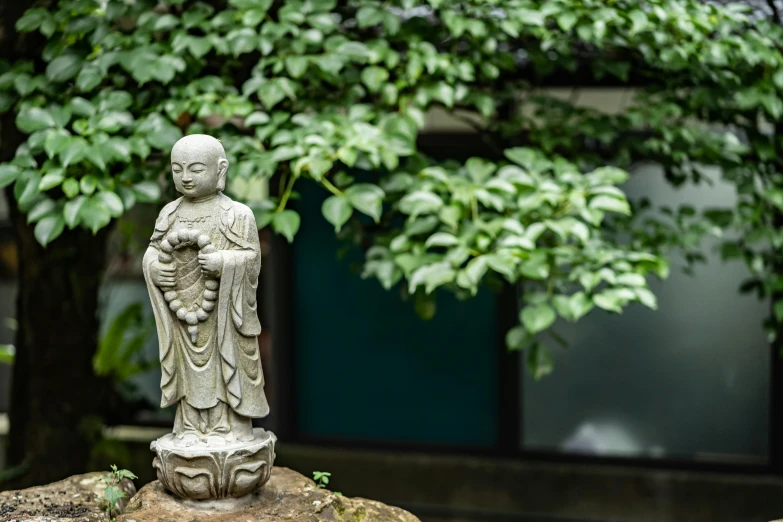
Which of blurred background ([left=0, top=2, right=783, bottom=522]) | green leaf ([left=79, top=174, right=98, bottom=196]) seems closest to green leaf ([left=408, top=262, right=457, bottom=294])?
green leaf ([left=79, top=174, right=98, bottom=196])

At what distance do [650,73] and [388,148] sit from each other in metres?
2.04

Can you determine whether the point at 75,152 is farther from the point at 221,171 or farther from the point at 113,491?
the point at 113,491

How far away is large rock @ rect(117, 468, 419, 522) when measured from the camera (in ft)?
14.1

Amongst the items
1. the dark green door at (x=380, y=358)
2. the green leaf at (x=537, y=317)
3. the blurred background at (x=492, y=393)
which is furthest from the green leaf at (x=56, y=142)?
the dark green door at (x=380, y=358)

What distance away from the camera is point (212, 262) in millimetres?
4211

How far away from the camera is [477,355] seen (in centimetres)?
816

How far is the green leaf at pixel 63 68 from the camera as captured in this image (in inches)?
196

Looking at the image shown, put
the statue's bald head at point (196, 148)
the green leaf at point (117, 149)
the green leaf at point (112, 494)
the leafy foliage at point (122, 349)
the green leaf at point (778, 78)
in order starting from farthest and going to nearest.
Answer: the leafy foliage at point (122, 349)
the green leaf at point (778, 78)
the green leaf at point (117, 149)
the green leaf at point (112, 494)
the statue's bald head at point (196, 148)

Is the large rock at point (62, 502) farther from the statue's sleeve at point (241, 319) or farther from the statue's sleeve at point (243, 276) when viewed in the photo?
the statue's sleeve at point (243, 276)

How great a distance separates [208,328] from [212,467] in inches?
24.8

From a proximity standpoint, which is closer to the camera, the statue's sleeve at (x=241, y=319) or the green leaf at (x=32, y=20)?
the statue's sleeve at (x=241, y=319)

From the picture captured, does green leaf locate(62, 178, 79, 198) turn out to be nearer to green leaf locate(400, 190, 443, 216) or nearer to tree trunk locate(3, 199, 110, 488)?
green leaf locate(400, 190, 443, 216)

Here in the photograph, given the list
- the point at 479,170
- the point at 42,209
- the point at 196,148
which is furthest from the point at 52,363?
the point at 479,170

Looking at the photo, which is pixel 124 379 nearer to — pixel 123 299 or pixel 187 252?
pixel 123 299
